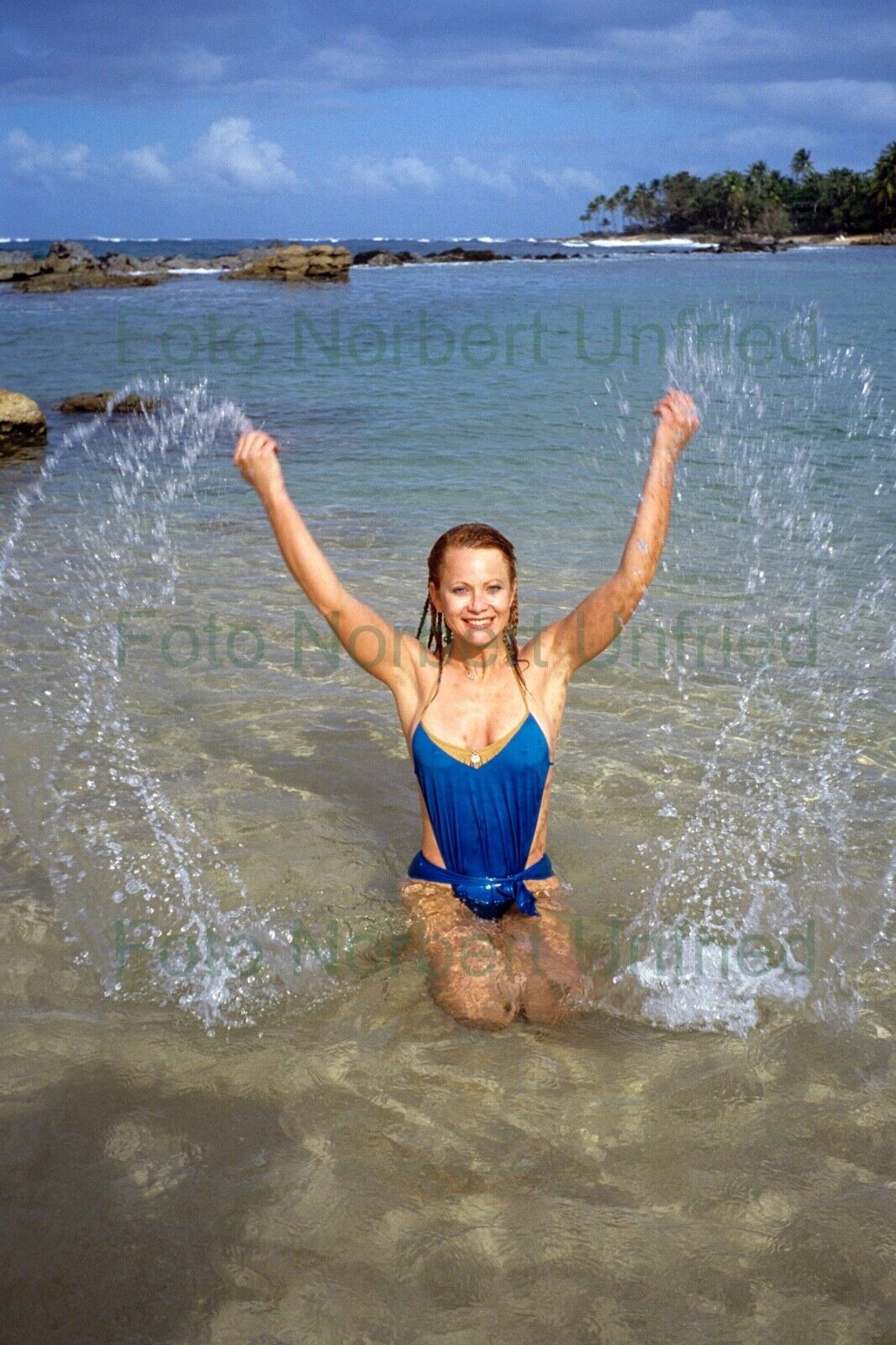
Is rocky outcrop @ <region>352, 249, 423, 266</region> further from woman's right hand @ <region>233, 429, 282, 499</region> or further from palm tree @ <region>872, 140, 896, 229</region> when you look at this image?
woman's right hand @ <region>233, 429, 282, 499</region>

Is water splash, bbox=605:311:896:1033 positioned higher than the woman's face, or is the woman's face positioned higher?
the woman's face

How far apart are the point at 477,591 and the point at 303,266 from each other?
51.7 m

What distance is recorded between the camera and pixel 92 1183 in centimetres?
314

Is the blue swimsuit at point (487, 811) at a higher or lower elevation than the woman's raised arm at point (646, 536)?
lower

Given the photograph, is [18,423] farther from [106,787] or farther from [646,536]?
[646,536]

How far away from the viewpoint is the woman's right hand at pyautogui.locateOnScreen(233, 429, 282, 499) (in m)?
3.68

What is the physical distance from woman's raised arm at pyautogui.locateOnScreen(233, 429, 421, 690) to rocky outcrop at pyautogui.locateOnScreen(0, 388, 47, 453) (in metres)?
12.0

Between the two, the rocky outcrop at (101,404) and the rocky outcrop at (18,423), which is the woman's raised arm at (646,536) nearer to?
the rocky outcrop at (18,423)

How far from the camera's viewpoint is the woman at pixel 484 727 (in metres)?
3.83

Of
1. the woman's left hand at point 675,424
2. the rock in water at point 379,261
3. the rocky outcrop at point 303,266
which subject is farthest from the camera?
the rock in water at point 379,261

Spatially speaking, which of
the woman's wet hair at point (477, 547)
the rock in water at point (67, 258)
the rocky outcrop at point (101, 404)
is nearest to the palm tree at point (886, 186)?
the rock in water at point (67, 258)

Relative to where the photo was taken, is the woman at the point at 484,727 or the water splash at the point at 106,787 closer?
the woman at the point at 484,727

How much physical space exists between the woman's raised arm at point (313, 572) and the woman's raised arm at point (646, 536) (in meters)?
0.65

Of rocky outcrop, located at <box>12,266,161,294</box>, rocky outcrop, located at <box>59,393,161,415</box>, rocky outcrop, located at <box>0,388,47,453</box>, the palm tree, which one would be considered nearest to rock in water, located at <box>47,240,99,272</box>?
rocky outcrop, located at <box>12,266,161,294</box>
